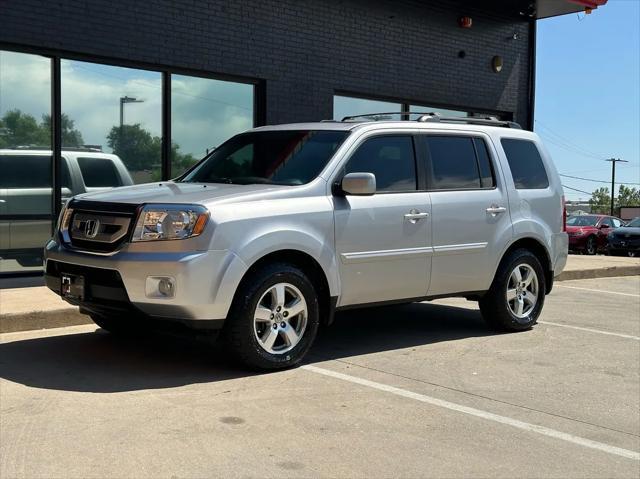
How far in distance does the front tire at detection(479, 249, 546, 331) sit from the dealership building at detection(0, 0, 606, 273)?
5.00m

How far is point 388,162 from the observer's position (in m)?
6.53

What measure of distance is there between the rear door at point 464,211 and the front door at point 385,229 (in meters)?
0.18

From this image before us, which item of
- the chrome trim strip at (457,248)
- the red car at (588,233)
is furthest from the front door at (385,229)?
the red car at (588,233)

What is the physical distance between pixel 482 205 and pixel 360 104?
19.8ft

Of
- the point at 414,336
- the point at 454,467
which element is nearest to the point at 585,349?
the point at 414,336

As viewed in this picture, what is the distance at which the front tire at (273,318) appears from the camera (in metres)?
5.41

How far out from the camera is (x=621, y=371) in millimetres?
6367

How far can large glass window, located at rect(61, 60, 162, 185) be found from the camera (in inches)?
378

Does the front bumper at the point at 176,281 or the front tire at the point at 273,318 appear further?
the front tire at the point at 273,318

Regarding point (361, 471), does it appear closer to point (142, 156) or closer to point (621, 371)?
point (621, 371)

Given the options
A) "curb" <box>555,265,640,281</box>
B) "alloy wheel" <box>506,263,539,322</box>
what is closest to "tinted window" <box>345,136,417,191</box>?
"alloy wheel" <box>506,263,539,322</box>

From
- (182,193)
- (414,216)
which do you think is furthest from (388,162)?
(182,193)

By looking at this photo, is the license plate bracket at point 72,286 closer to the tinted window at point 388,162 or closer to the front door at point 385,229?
the front door at point 385,229

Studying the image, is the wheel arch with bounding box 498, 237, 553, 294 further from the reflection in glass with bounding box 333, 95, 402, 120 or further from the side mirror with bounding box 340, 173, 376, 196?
the reflection in glass with bounding box 333, 95, 402, 120
